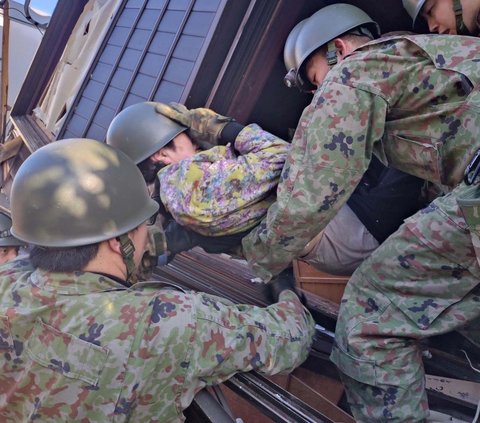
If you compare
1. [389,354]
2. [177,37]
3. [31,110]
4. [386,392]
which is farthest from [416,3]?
[31,110]

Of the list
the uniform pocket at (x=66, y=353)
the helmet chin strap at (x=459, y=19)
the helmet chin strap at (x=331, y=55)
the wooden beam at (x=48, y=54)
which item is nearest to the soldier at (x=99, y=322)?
the uniform pocket at (x=66, y=353)

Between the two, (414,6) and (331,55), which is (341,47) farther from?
(414,6)

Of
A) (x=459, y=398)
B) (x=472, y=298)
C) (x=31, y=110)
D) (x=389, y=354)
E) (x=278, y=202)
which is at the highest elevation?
(x=472, y=298)

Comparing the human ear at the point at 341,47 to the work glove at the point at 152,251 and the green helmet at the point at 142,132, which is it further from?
the work glove at the point at 152,251

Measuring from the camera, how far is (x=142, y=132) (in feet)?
7.54

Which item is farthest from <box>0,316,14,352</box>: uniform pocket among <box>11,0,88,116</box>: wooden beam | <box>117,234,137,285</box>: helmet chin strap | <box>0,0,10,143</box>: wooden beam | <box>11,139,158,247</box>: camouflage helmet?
<box>11,0,88,116</box>: wooden beam

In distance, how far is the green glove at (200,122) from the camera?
7.46ft

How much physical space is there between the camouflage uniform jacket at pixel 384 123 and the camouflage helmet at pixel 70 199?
0.58 metres

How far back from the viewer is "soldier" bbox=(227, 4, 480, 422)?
1.53 meters

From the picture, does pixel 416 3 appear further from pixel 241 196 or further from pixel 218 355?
pixel 218 355

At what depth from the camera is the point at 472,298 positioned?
1576mm

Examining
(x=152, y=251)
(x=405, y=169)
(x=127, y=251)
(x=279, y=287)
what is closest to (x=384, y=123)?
(x=405, y=169)

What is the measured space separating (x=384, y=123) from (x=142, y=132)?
1.11m

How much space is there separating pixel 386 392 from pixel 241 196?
2.85 feet
